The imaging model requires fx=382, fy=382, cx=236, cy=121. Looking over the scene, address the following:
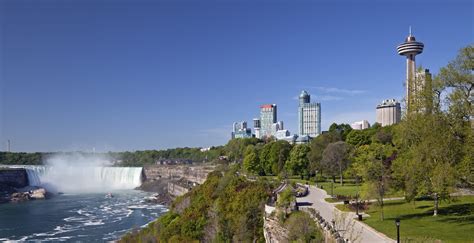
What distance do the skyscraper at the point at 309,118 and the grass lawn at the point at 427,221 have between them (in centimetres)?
15520

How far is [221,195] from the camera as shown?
1460 inches

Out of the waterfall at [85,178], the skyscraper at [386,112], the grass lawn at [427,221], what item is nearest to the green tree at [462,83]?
the grass lawn at [427,221]

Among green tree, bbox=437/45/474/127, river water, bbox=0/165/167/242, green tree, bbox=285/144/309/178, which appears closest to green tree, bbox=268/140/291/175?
green tree, bbox=285/144/309/178

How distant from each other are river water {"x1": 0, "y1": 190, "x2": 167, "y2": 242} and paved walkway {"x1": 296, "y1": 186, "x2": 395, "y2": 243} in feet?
70.8

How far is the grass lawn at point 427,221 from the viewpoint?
15.2 m

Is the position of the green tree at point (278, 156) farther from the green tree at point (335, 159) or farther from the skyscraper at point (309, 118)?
the skyscraper at point (309, 118)

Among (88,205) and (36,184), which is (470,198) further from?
(36,184)

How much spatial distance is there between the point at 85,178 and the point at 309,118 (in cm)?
11150

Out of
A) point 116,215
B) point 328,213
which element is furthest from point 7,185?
point 328,213

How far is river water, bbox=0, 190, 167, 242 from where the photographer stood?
40.5m

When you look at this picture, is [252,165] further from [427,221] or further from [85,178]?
[85,178]

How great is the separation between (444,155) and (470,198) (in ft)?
32.7

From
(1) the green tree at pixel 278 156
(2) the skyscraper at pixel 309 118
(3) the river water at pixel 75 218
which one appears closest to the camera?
(3) the river water at pixel 75 218

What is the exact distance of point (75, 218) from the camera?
4962 centimetres
